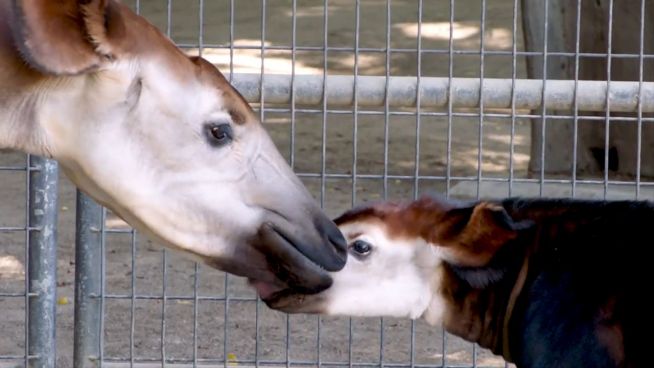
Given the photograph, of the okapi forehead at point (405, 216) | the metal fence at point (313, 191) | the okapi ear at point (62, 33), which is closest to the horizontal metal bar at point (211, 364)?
the metal fence at point (313, 191)

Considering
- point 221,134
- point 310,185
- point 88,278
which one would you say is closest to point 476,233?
point 221,134

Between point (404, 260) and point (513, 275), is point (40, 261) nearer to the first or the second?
point (404, 260)

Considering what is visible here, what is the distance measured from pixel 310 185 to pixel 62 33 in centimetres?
667

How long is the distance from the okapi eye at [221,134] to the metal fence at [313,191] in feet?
6.69

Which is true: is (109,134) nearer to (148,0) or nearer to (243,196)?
(243,196)

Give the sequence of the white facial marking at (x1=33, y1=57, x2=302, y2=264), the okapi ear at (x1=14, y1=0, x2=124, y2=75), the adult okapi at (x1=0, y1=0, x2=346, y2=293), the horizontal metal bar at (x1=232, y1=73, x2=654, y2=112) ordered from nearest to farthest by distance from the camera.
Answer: the okapi ear at (x1=14, y1=0, x2=124, y2=75)
the adult okapi at (x1=0, y1=0, x2=346, y2=293)
the white facial marking at (x1=33, y1=57, x2=302, y2=264)
the horizontal metal bar at (x1=232, y1=73, x2=654, y2=112)

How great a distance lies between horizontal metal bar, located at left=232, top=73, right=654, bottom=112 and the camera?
18.7 feet

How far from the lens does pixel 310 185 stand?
9.88 metres

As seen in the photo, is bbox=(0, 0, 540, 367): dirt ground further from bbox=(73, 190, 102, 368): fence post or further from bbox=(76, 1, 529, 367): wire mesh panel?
bbox=(73, 190, 102, 368): fence post

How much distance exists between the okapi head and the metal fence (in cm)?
100

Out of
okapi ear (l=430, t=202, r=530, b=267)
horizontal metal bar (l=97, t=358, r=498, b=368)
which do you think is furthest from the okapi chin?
horizontal metal bar (l=97, t=358, r=498, b=368)

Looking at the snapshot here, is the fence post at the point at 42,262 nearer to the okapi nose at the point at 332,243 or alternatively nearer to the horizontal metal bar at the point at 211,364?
the horizontal metal bar at the point at 211,364

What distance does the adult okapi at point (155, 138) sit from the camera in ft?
10.8

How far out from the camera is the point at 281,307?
180 inches
